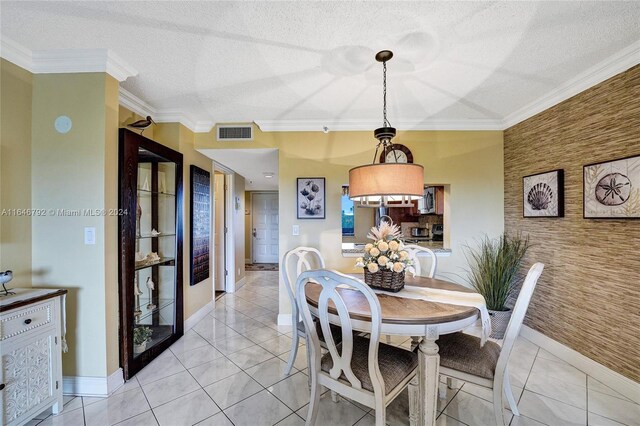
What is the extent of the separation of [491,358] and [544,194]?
185 cm

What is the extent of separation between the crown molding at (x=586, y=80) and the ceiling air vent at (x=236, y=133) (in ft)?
9.69

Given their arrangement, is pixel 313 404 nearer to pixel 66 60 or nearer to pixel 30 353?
pixel 30 353

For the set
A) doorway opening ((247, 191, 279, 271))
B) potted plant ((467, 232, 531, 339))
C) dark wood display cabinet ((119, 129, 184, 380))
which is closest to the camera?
dark wood display cabinet ((119, 129, 184, 380))

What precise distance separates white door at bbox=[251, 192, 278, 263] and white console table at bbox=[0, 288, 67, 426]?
5.66m

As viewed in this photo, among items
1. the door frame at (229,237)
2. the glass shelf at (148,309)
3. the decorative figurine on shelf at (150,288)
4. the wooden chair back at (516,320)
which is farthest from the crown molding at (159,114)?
the wooden chair back at (516,320)

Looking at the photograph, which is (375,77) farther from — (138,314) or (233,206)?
(233,206)

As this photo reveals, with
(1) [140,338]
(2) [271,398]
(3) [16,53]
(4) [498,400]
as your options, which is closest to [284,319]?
(2) [271,398]

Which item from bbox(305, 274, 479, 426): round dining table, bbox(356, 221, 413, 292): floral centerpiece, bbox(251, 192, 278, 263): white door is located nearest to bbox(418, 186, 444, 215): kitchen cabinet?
bbox(356, 221, 413, 292): floral centerpiece

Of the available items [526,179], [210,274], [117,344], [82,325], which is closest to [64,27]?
[82,325]

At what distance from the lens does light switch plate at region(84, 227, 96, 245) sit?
6.42 feet

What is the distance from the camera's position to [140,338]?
241 cm

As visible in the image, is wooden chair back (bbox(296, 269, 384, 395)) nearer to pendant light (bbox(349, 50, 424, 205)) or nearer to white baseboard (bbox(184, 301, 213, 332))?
pendant light (bbox(349, 50, 424, 205))

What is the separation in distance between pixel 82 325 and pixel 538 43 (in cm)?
368

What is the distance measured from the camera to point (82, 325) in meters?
1.97
